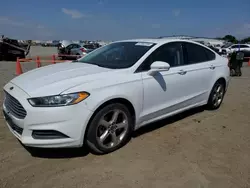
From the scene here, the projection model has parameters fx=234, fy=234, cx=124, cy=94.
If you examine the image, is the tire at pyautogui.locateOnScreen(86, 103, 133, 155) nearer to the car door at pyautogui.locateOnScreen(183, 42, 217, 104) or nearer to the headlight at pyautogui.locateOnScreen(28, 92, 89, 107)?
the headlight at pyautogui.locateOnScreen(28, 92, 89, 107)

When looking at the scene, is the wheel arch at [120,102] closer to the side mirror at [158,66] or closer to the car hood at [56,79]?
the car hood at [56,79]

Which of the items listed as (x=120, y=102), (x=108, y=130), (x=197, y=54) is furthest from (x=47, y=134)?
(x=197, y=54)

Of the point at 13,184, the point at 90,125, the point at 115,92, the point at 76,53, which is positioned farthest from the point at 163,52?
the point at 76,53

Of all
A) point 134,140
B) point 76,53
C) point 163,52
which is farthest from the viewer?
point 76,53

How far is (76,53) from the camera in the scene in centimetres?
1931

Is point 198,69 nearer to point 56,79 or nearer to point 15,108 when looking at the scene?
point 56,79

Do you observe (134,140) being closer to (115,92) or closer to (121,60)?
(115,92)

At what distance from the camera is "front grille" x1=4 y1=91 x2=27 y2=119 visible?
268 centimetres

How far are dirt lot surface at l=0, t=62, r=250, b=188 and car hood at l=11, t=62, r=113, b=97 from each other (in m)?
0.90

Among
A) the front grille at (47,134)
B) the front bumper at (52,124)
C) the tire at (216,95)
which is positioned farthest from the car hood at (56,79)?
the tire at (216,95)

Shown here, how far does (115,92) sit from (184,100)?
62.9 inches

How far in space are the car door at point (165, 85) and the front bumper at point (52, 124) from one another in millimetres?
1020

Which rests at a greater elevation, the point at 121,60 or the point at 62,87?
the point at 121,60

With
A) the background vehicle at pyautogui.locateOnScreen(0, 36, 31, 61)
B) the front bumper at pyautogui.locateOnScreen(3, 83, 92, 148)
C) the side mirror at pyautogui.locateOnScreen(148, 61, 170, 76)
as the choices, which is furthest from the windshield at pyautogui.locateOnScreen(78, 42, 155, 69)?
the background vehicle at pyautogui.locateOnScreen(0, 36, 31, 61)
